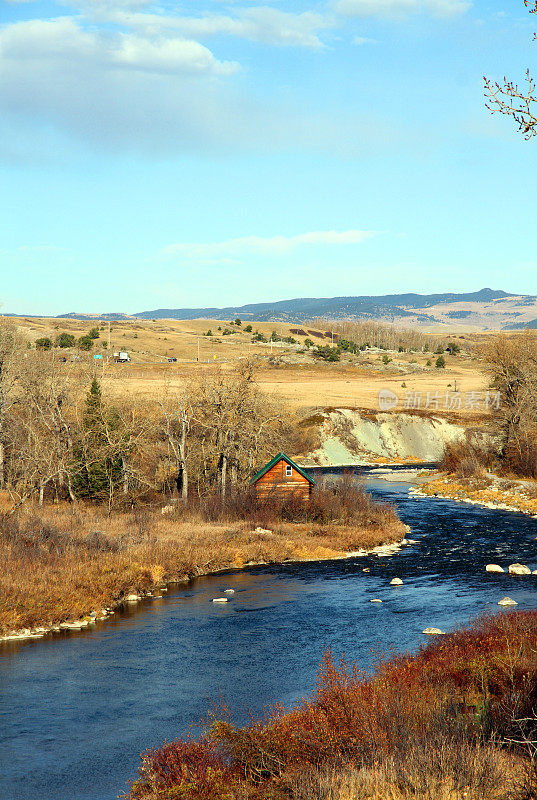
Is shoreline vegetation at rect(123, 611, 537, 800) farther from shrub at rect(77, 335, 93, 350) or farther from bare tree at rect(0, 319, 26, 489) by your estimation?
shrub at rect(77, 335, 93, 350)

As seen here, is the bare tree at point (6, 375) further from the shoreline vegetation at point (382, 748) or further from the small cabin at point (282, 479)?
the shoreline vegetation at point (382, 748)

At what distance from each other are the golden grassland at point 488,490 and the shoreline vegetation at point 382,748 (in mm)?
35519

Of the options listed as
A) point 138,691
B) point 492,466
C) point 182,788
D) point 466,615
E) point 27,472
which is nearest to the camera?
point 182,788

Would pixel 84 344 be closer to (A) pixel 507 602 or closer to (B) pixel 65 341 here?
(B) pixel 65 341

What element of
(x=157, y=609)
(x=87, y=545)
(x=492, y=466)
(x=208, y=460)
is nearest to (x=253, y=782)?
(x=157, y=609)

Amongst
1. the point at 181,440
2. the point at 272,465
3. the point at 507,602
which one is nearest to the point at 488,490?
the point at 272,465

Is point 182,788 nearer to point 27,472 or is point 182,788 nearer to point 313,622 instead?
point 313,622

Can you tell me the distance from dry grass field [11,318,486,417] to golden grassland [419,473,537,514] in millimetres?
27750

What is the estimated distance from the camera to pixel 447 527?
143ft

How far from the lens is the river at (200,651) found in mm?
16188

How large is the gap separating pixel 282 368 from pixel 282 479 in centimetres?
9213

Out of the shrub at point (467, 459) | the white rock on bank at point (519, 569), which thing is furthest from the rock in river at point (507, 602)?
the shrub at point (467, 459)

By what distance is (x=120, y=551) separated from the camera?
3244 cm

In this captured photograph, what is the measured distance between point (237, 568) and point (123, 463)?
1225 cm
